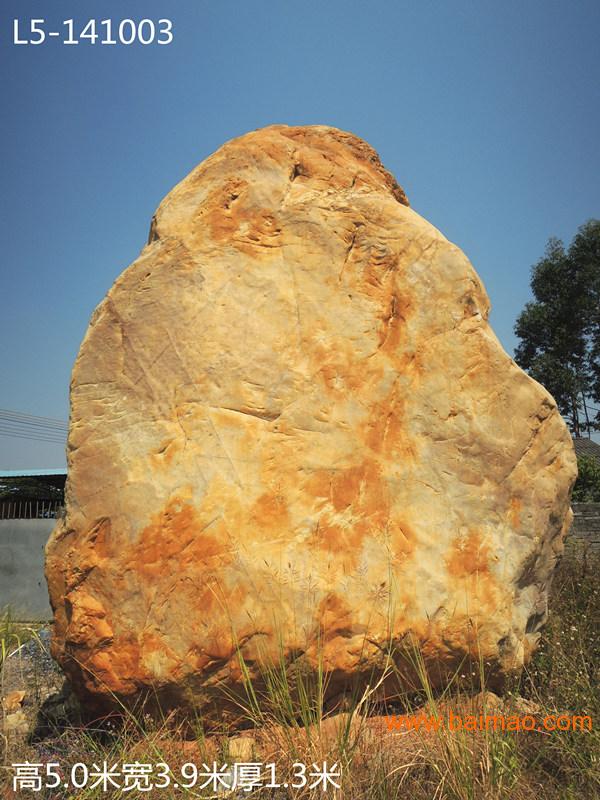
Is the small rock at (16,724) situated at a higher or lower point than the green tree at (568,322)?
lower

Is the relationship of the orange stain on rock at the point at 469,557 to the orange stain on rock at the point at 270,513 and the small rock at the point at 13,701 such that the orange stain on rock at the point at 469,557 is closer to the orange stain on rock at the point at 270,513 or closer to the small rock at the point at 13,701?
the orange stain on rock at the point at 270,513

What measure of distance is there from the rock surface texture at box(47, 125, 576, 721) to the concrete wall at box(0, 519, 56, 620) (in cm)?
725

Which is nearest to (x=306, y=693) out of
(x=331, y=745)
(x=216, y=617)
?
(x=331, y=745)

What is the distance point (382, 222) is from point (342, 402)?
115cm

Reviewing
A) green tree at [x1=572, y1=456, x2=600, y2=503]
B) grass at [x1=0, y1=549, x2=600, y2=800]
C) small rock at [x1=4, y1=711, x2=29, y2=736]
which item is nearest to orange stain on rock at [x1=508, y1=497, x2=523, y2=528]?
grass at [x1=0, y1=549, x2=600, y2=800]

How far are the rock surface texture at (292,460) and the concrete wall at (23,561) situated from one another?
23.8 ft

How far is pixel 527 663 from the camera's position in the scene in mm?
3623

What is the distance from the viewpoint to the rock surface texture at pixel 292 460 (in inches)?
118

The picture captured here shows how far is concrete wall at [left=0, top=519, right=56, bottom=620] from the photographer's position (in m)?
9.72

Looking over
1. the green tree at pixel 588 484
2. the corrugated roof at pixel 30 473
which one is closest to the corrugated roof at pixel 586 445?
the green tree at pixel 588 484

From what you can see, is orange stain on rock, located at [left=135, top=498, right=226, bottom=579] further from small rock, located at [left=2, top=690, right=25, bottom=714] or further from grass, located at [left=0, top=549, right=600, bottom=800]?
small rock, located at [left=2, top=690, right=25, bottom=714]

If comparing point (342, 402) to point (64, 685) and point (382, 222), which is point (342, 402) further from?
point (64, 685)

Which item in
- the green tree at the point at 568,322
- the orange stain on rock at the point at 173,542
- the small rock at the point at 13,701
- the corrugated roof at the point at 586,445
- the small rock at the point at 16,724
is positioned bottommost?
the small rock at the point at 16,724

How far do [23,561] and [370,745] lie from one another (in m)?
8.45
